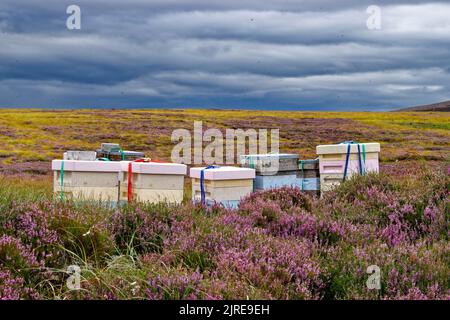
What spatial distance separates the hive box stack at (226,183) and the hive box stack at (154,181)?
527 millimetres

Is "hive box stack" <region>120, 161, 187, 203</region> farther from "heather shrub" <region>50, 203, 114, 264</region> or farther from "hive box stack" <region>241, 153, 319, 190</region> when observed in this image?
"heather shrub" <region>50, 203, 114, 264</region>

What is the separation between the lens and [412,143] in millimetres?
57969

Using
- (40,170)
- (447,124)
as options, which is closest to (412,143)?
(447,124)

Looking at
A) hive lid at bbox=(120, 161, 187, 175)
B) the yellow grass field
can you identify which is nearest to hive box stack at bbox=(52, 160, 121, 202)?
hive lid at bbox=(120, 161, 187, 175)

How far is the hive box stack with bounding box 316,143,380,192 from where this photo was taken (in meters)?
14.5

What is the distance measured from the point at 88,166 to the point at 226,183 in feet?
10.1

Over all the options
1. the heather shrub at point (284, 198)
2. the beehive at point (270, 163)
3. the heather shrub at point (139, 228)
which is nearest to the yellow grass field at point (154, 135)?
the beehive at point (270, 163)

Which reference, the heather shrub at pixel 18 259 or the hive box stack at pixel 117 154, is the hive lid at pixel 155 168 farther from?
the heather shrub at pixel 18 259

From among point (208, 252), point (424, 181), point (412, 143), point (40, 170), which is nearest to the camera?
point (208, 252)

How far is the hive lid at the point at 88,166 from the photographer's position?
1234 centimetres

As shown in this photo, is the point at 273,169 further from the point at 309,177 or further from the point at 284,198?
the point at 284,198

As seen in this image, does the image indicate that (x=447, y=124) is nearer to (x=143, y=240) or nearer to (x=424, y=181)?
(x=424, y=181)

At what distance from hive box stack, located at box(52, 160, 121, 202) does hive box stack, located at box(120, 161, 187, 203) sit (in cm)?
27
